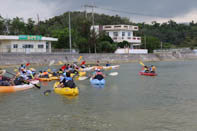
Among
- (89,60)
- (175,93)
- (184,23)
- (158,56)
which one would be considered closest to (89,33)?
(89,60)

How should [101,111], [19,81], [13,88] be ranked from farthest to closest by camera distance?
[19,81]
[13,88]
[101,111]

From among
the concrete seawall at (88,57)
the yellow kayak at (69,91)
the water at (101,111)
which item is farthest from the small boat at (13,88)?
the concrete seawall at (88,57)

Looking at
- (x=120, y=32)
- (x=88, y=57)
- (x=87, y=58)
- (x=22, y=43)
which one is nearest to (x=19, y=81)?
(x=22, y=43)

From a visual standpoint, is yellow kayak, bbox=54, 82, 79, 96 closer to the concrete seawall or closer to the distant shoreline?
the distant shoreline

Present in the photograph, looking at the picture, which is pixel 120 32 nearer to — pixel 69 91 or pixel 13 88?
pixel 13 88

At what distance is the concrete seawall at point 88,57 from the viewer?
1793 inches

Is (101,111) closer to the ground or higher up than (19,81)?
closer to the ground

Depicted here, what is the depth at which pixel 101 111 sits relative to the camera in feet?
47.2

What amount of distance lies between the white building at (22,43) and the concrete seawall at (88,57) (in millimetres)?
3798

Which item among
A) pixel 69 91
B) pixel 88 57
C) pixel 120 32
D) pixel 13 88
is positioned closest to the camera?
pixel 69 91

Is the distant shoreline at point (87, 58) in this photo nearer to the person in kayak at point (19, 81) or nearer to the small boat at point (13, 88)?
the person in kayak at point (19, 81)

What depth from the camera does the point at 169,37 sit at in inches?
4508

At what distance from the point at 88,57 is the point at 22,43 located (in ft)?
45.5

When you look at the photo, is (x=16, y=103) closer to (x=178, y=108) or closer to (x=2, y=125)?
(x=2, y=125)
